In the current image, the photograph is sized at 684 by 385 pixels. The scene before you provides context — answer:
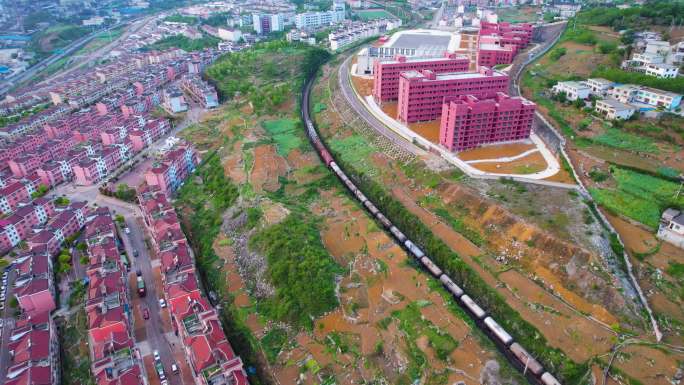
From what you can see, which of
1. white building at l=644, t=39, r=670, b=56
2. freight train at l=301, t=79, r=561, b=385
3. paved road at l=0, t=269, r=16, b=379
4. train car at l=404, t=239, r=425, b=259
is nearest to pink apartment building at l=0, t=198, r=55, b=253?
paved road at l=0, t=269, r=16, b=379

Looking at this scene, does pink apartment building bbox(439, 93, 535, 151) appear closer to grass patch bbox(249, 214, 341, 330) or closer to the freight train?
the freight train

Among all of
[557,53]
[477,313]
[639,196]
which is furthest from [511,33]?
[477,313]

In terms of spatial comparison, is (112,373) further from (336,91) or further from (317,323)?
(336,91)

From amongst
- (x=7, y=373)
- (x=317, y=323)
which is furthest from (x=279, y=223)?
(x=7, y=373)

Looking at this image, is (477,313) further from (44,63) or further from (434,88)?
(44,63)

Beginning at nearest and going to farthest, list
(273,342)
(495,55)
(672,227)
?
(273,342) → (672,227) → (495,55)

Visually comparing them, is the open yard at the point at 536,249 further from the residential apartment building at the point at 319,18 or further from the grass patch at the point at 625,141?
the residential apartment building at the point at 319,18

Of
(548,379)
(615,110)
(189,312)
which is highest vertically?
(615,110)
